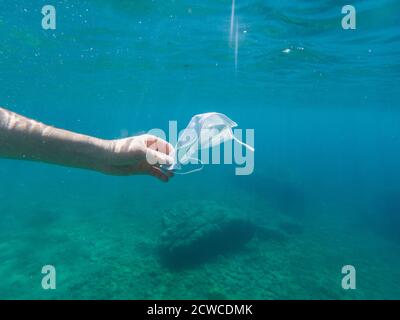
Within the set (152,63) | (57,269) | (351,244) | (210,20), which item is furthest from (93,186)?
(351,244)

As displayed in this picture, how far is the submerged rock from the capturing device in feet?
40.1

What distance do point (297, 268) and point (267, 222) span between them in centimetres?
532

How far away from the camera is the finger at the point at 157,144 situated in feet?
7.70

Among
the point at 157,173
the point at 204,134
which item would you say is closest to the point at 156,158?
the point at 157,173

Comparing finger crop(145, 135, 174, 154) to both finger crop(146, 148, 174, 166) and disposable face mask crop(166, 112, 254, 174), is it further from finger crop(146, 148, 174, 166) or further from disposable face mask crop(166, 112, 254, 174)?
disposable face mask crop(166, 112, 254, 174)

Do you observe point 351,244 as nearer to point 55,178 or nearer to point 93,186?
point 93,186

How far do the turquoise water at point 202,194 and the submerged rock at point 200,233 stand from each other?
35cm

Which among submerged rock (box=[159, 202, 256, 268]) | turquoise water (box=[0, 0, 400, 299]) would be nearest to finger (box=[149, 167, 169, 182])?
→ turquoise water (box=[0, 0, 400, 299])

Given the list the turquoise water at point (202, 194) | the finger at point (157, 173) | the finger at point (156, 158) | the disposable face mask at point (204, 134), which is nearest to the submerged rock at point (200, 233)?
the turquoise water at point (202, 194)

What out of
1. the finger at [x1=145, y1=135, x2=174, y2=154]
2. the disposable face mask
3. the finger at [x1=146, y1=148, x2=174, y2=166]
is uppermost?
the disposable face mask

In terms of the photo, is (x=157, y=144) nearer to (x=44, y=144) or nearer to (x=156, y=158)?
(x=156, y=158)

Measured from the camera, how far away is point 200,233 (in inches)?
506

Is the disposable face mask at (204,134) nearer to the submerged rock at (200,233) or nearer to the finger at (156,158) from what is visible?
the finger at (156,158)

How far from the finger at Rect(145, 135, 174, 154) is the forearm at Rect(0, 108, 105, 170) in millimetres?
356
